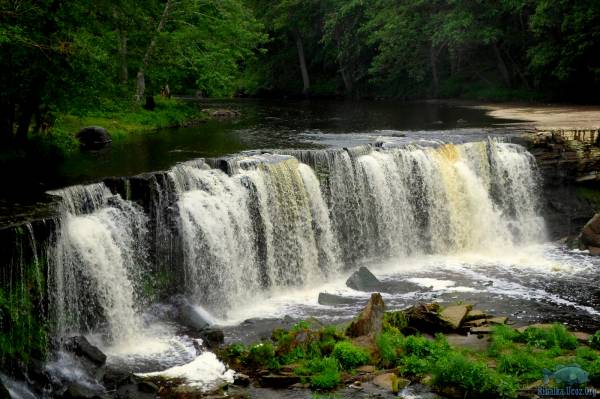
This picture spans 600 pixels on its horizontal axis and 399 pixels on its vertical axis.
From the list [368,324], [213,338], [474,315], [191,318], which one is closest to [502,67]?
[474,315]

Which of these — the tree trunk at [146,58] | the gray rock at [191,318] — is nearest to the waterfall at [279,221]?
the gray rock at [191,318]

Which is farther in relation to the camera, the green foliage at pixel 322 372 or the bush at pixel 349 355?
the bush at pixel 349 355

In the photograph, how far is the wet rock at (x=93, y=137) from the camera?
2789cm

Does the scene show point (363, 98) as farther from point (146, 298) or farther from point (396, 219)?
point (146, 298)

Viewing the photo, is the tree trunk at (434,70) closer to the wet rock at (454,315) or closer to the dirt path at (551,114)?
the dirt path at (551,114)

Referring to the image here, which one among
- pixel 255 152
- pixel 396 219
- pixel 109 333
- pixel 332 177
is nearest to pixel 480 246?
pixel 396 219

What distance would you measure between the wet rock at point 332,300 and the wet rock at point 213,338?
11.6ft

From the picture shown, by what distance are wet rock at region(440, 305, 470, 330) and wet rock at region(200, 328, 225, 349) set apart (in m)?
4.83

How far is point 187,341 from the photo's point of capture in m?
15.7

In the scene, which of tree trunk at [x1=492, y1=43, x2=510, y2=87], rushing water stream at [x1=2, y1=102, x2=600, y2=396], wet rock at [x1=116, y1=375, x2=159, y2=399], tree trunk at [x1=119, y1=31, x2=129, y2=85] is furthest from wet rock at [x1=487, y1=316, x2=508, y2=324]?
tree trunk at [x1=492, y1=43, x2=510, y2=87]

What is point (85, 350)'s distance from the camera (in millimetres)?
14359

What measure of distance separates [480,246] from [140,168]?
11.5 metres

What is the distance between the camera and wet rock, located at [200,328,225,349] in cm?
1536

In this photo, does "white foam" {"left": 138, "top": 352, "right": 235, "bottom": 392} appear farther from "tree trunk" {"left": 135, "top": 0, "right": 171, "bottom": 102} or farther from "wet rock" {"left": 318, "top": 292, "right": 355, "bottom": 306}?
"tree trunk" {"left": 135, "top": 0, "right": 171, "bottom": 102}
